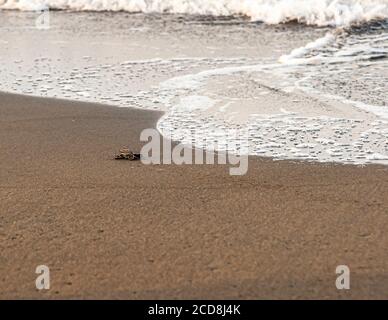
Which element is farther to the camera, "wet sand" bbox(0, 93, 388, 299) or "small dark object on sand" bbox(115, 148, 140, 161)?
"small dark object on sand" bbox(115, 148, 140, 161)

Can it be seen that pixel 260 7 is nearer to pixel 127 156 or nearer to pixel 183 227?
pixel 127 156

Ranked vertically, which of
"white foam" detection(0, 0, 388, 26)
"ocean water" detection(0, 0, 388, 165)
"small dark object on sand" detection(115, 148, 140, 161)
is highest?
"white foam" detection(0, 0, 388, 26)

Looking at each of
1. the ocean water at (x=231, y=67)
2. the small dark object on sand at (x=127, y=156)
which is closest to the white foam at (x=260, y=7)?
the ocean water at (x=231, y=67)

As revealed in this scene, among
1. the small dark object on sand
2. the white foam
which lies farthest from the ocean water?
the small dark object on sand

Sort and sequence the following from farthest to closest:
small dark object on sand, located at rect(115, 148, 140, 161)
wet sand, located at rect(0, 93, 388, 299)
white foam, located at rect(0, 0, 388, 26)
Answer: white foam, located at rect(0, 0, 388, 26)
small dark object on sand, located at rect(115, 148, 140, 161)
wet sand, located at rect(0, 93, 388, 299)

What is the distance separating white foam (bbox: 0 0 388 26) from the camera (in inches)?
352

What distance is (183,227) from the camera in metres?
2.69

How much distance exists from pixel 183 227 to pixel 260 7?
7037mm

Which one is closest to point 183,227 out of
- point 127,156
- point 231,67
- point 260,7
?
point 127,156

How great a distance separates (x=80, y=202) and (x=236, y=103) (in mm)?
2016

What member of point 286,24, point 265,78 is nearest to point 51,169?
point 265,78

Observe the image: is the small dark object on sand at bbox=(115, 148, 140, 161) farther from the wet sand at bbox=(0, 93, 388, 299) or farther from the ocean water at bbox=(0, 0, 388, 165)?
the ocean water at bbox=(0, 0, 388, 165)

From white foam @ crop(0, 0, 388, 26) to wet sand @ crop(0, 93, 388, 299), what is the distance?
5.79m
